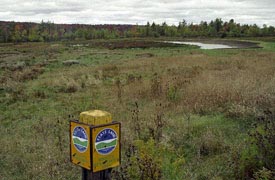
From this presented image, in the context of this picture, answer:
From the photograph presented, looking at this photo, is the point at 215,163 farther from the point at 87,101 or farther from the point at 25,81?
the point at 25,81

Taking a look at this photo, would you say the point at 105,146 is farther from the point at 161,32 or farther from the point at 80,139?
the point at 161,32

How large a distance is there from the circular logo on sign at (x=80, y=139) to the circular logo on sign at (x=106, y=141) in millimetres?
84

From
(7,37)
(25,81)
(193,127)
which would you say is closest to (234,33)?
(7,37)

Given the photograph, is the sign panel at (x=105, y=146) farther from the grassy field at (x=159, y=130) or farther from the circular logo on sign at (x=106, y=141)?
the grassy field at (x=159, y=130)

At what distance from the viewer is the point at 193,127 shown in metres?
6.37

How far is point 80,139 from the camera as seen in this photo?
224cm

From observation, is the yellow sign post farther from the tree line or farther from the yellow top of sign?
the tree line

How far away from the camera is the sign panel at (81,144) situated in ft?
7.10

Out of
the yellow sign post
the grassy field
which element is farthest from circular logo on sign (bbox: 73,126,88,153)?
the grassy field

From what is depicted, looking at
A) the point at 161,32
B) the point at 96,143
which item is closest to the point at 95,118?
the point at 96,143

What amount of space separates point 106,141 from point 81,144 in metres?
0.17

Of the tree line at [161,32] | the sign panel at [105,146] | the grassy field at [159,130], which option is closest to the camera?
the sign panel at [105,146]

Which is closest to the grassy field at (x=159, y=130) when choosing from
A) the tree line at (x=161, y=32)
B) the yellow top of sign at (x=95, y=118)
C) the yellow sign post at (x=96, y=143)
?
the yellow sign post at (x=96, y=143)

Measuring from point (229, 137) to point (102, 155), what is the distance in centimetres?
402
